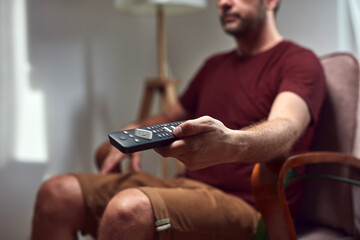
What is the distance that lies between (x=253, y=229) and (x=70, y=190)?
1.78ft

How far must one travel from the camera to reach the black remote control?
722mm

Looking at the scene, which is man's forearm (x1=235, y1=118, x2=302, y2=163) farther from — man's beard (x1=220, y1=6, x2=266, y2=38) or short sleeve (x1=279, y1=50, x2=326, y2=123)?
man's beard (x1=220, y1=6, x2=266, y2=38)

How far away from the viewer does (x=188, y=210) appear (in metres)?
1.05

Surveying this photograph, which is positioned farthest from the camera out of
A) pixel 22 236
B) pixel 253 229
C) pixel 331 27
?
pixel 22 236

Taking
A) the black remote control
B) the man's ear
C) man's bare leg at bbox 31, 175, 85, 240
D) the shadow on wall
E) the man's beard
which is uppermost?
the man's ear

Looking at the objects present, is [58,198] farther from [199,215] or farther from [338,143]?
[338,143]

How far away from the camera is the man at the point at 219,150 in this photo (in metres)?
0.89

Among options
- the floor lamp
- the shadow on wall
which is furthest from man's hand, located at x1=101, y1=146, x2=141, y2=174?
the floor lamp

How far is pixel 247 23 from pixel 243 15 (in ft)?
0.10

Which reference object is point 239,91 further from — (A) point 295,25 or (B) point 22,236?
(B) point 22,236

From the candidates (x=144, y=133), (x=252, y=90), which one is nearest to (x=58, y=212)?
(x=144, y=133)

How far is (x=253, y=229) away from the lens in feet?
3.74

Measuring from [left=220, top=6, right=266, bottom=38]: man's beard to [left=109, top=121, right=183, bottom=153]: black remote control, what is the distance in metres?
0.77

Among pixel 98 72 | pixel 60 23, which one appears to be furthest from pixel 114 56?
pixel 60 23
